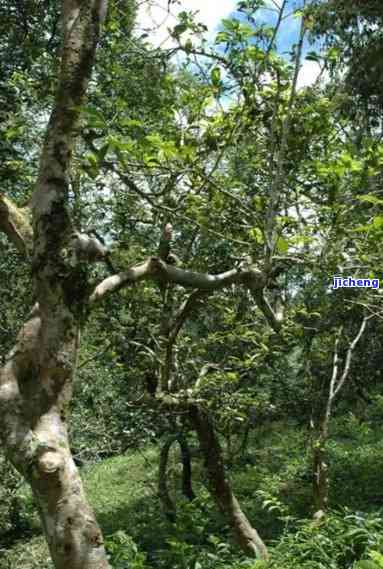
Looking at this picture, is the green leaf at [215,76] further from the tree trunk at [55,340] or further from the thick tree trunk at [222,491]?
the thick tree trunk at [222,491]

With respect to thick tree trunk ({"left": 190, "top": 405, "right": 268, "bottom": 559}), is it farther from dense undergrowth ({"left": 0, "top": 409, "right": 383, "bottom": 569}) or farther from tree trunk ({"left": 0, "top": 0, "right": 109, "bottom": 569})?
tree trunk ({"left": 0, "top": 0, "right": 109, "bottom": 569})

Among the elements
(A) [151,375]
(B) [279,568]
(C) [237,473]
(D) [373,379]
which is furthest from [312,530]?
(C) [237,473]

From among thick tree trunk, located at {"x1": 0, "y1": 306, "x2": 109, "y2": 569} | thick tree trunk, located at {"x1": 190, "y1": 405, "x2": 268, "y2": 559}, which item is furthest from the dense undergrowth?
thick tree trunk, located at {"x1": 0, "y1": 306, "x2": 109, "y2": 569}

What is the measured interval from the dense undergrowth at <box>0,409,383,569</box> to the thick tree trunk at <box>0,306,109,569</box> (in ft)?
5.17

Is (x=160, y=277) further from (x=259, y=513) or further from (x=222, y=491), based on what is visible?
(x=259, y=513)

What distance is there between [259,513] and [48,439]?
25.1 ft

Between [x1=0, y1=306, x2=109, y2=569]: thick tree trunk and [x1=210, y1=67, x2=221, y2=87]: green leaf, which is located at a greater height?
[x1=210, y1=67, x2=221, y2=87]: green leaf

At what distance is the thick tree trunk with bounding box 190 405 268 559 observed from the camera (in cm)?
525

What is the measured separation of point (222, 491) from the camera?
18.1ft

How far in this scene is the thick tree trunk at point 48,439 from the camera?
2209mm

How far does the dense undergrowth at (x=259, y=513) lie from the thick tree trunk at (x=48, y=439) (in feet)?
5.17

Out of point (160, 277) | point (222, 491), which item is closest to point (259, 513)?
point (222, 491)

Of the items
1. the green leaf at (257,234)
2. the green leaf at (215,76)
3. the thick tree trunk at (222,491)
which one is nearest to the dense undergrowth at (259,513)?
the thick tree trunk at (222,491)

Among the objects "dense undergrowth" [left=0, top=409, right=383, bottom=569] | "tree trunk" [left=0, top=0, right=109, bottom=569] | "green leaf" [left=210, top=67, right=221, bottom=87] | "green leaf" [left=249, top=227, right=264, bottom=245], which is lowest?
"dense undergrowth" [left=0, top=409, right=383, bottom=569]
